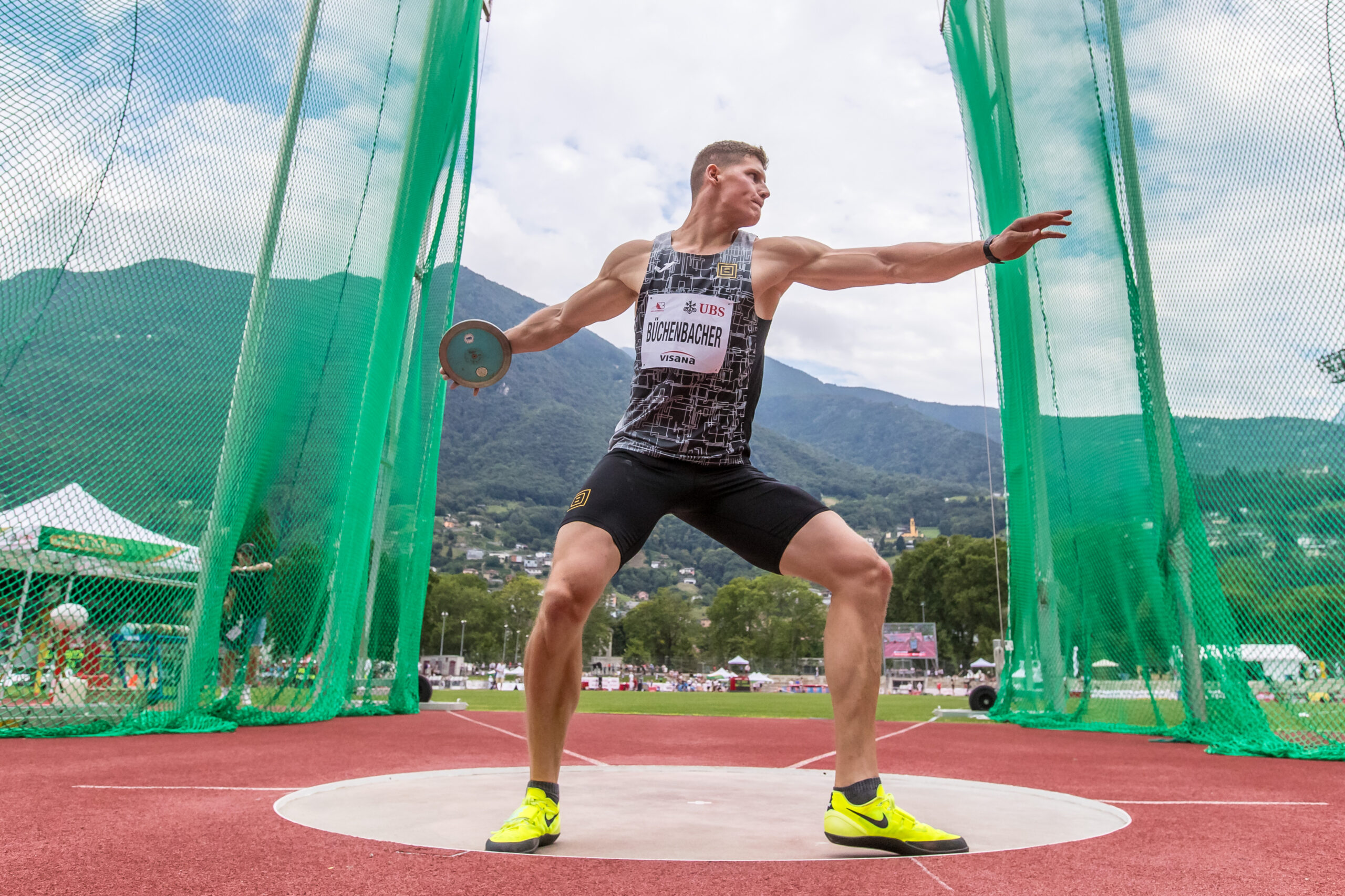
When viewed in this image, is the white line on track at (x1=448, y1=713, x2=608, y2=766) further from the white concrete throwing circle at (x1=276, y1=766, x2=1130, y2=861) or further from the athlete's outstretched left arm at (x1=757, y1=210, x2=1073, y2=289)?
the athlete's outstretched left arm at (x1=757, y1=210, x2=1073, y2=289)

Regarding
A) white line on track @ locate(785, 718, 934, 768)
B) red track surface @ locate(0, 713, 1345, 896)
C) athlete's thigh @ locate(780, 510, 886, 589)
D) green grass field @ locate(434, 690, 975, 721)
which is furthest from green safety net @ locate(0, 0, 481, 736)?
green grass field @ locate(434, 690, 975, 721)

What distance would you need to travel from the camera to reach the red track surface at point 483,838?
1.72 metres

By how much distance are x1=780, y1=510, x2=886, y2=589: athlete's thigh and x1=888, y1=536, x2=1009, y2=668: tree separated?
49.7m

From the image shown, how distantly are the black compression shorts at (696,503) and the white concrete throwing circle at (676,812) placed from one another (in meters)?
0.72

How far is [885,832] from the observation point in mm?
2096

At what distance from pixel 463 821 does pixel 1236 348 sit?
5241 millimetres

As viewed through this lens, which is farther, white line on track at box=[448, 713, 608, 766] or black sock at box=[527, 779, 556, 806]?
white line on track at box=[448, 713, 608, 766]

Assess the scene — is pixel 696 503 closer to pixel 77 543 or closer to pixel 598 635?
pixel 77 543

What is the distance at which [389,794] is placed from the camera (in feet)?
9.98

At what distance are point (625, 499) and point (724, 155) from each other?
1198 millimetres

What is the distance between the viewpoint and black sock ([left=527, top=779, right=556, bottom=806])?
226 cm

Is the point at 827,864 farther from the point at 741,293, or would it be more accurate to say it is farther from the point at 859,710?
the point at 741,293

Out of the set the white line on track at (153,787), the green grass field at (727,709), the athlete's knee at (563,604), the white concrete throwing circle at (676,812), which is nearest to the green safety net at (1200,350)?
the white concrete throwing circle at (676,812)

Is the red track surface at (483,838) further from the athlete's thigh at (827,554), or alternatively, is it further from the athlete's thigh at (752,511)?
the athlete's thigh at (752,511)
